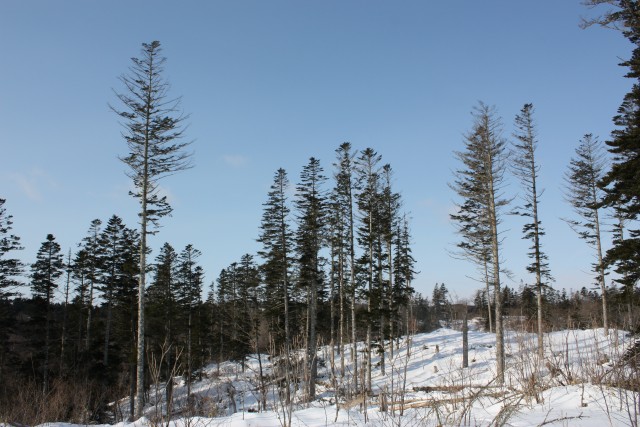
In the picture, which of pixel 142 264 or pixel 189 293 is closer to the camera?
pixel 142 264

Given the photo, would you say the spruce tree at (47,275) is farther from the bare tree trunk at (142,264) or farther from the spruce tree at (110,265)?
the bare tree trunk at (142,264)

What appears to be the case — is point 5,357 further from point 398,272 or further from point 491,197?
point 491,197

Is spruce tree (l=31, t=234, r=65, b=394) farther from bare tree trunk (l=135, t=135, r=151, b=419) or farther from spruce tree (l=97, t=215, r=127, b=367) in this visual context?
bare tree trunk (l=135, t=135, r=151, b=419)

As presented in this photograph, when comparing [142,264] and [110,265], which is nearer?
[142,264]

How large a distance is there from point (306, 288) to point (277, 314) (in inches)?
118

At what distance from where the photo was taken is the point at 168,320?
3088 centimetres

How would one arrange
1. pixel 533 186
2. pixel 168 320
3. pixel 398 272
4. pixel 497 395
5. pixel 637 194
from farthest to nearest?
1. pixel 398 272
2. pixel 168 320
3. pixel 533 186
4. pixel 637 194
5. pixel 497 395

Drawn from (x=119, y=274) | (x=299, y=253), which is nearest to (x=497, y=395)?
(x=299, y=253)

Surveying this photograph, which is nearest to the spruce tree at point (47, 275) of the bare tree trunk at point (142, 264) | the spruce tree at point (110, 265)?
the spruce tree at point (110, 265)

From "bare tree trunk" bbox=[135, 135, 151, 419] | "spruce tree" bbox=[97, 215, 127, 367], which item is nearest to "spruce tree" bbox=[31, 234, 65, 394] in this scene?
"spruce tree" bbox=[97, 215, 127, 367]

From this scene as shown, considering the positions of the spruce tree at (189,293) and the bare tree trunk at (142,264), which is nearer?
the bare tree trunk at (142,264)

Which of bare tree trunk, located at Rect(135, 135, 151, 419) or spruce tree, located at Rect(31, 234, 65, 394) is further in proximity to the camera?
spruce tree, located at Rect(31, 234, 65, 394)

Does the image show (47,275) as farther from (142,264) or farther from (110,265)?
(142,264)

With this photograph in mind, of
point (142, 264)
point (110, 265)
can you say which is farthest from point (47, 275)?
point (142, 264)
